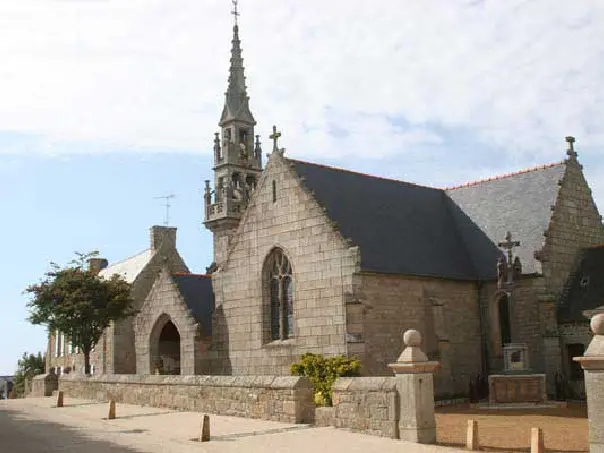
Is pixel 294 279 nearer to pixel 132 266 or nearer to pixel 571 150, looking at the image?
pixel 571 150

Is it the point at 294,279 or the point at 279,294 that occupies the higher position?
the point at 294,279

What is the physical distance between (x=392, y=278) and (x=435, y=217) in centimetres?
655

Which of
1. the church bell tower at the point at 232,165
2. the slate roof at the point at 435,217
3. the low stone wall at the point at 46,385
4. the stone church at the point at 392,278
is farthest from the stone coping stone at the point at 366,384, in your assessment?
the church bell tower at the point at 232,165

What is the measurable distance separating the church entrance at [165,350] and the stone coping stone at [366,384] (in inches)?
637

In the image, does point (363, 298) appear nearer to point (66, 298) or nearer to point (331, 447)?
point (331, 447)

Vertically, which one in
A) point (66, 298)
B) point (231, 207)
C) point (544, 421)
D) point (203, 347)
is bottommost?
point (544, 421)

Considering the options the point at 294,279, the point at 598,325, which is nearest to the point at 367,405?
the point at 598,325

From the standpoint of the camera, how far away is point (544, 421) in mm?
17953

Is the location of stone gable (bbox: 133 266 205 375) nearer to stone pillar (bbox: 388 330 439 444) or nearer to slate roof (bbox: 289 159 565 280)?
slate roof (bbox: 289 159 565 280)

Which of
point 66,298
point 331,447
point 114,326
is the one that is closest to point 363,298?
point 331,447

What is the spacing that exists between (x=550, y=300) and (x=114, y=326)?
92.9 feet

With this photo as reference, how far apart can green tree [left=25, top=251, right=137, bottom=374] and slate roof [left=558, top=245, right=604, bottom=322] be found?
779 inches

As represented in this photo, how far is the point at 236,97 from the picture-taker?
53469 mm

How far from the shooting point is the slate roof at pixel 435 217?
25.0m
